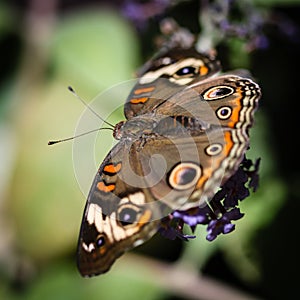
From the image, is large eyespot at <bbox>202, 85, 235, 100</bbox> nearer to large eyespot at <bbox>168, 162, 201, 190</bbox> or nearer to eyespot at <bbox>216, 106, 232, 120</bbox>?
eyespot at <bbox>216, 106, 232, 120</bbox>

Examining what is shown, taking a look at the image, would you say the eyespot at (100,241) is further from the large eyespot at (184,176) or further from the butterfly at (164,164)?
the large eyespot at (184,176)

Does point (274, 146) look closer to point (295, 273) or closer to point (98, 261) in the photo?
point (295, 273)

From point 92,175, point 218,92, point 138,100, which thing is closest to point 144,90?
point 138,100

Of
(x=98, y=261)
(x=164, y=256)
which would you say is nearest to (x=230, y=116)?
(x=98, y=261)

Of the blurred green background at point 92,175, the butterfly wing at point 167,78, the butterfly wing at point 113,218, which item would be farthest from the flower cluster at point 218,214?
the blurred green background at point 92,175

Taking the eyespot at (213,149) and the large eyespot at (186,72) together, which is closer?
the eyespot at (213,149)

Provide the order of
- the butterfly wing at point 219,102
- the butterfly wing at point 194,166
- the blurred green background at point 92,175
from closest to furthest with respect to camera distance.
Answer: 1. the butterfly wing at point 194,166
2. the butterfly wing at point 219,102
3. the blurred green background at point 92,175

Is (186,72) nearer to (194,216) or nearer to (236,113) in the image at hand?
(236,113)
